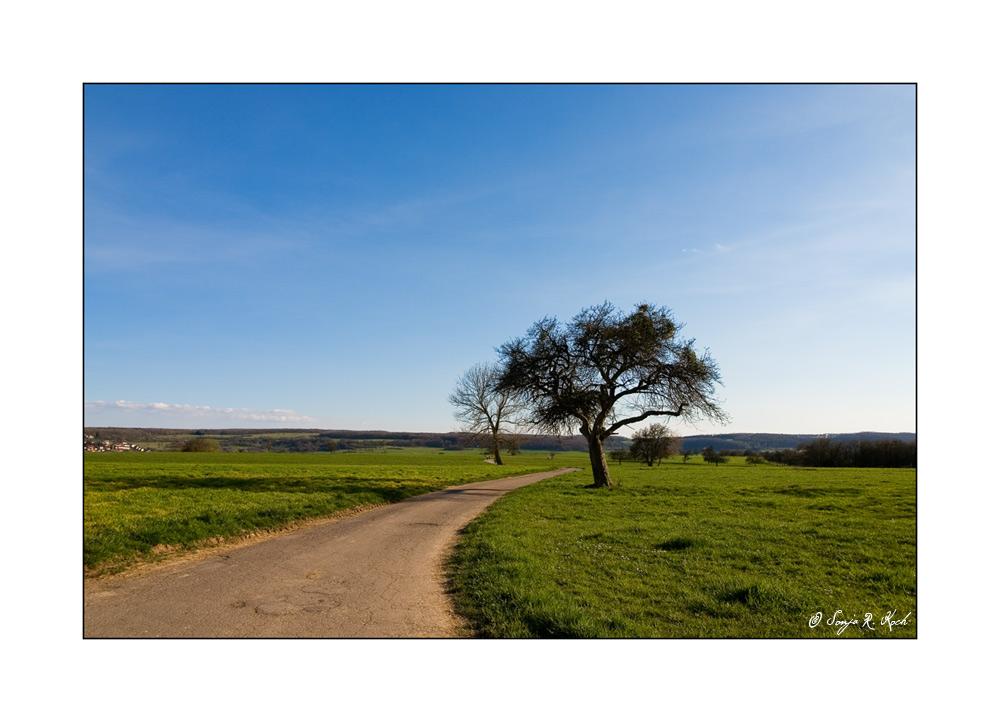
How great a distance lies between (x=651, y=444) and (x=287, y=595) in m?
69.6

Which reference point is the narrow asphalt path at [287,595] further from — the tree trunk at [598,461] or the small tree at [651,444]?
the small tree at [651,444]

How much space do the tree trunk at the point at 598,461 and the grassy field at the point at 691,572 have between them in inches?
369

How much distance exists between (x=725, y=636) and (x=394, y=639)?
4600 mm

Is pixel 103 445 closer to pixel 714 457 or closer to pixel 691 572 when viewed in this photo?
pixel 691 572

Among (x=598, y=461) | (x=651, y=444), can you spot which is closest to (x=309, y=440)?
(x=598, y=461)

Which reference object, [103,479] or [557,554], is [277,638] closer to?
[103,479]

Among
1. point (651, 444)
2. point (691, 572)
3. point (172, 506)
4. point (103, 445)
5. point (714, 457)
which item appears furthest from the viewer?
point (714, 457)

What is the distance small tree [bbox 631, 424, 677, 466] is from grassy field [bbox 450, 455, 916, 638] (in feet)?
146

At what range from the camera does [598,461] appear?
2856 centimetres

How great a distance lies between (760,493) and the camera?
25641 millimetres

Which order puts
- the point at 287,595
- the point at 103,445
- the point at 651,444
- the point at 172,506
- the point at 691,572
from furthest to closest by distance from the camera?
the point at 651,444 < the point at 172,506 < the point at 691,572 < the point at 287,595 < the point at 103,445

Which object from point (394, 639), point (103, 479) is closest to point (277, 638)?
point (394, 639)

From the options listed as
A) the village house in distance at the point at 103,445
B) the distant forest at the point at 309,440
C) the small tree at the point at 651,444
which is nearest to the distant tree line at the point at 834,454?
the distant forest at the point at 309,440

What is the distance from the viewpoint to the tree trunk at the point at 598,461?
2844 cm
